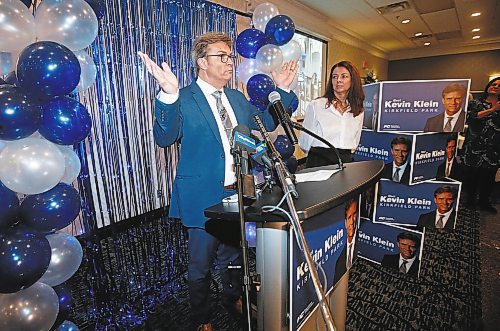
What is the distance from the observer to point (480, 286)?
209 centimetres

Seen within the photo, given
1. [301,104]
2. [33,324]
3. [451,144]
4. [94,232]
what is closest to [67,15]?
[33,324]

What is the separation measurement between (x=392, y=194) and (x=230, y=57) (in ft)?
5.42

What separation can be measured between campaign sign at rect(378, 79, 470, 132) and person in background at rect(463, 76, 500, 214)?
154cm

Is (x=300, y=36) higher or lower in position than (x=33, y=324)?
higher

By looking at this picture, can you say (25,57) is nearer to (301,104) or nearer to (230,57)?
(230,57)

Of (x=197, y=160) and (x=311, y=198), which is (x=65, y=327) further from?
(x=311, y=198)

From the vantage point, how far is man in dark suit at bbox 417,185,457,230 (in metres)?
2.30

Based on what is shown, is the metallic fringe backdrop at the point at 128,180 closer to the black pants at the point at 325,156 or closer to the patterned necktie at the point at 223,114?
the patterned necktie at the point at 223,114

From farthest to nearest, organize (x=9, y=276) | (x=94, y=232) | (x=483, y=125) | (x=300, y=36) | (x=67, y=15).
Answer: (x=300, y=36), (x=483, y=125), (x=94, y=232), (x=67, y=15), (x=9, y=276)

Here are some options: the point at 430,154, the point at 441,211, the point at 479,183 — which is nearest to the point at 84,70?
the point at 430,154

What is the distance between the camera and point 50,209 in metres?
1.07

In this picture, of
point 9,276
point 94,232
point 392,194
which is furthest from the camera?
point 392,194

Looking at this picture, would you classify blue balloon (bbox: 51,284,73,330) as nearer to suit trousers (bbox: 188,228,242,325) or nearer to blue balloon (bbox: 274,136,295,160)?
suit trousers (bbox: 188,228,242,325)

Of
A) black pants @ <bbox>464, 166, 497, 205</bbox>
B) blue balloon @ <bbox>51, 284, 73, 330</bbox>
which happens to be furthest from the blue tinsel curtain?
black pants @ <bbox>464, 166, 497, 205</bbox>
